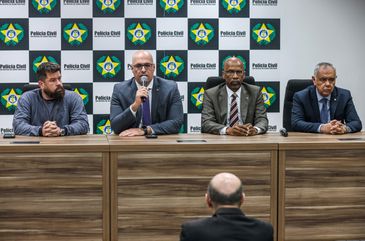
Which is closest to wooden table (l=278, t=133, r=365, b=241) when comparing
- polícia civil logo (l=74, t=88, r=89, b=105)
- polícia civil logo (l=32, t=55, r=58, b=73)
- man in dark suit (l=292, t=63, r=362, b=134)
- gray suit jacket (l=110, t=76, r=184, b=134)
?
man in dark suit (l=292, t=63, r=362, b=134)

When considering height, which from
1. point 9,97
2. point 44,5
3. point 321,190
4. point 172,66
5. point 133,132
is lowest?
point 321,190

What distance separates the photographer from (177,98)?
4.30 metres

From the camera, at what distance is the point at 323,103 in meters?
4.34

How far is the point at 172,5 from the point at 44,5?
1.12m

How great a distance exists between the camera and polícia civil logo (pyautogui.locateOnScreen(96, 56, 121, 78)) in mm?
5254

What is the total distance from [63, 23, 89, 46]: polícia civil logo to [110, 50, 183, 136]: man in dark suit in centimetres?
111

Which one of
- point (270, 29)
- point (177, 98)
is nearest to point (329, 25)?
point (270, 29)

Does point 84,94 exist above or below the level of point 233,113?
above

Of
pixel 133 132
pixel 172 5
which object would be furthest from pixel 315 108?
pixel 172 5

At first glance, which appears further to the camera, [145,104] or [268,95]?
[268,95]

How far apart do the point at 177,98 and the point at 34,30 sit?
1.67 metres

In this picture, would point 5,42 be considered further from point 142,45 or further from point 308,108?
point 308,108

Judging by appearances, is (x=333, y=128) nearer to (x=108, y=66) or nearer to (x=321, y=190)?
(x=321, y=190)

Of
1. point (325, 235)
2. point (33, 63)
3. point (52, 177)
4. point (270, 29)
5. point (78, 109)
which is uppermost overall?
point (270, 29)
